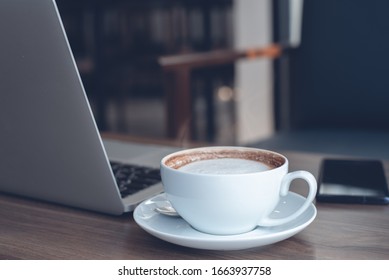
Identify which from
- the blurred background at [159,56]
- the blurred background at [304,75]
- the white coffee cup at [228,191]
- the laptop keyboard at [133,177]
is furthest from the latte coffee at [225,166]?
the blurred background at [159,56]

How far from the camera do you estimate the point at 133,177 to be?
1.95ft

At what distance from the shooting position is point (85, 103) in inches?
17.6

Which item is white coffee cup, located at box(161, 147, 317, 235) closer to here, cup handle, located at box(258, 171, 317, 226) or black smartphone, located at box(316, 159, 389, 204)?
cup handle, located at box(258, 171, 317, 226)

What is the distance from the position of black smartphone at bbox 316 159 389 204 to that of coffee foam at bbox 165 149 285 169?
12 centimetres

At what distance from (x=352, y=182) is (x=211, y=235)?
0.23 m

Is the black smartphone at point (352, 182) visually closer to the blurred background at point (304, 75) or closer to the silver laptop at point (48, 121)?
the silver laptop at point (48, 121)

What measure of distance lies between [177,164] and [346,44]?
1202mm

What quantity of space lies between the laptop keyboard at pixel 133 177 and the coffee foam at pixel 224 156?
0.10 metres

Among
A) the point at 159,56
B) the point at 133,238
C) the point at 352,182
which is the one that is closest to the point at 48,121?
the point at 133,238

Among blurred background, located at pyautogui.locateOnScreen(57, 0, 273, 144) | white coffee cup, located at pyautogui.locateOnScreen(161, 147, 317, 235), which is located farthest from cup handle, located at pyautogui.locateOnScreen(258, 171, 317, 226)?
blurred background, located at pyautogui.locateOnScreen(57, 0, 273, 144)

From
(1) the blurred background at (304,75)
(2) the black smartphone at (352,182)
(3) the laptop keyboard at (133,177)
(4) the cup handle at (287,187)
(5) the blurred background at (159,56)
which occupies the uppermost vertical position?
(4) the cup handle at (287,187)

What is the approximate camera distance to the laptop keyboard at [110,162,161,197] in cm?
56

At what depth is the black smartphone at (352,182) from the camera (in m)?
0.55
